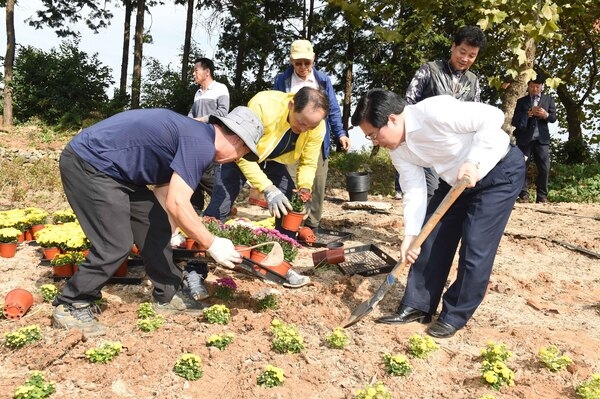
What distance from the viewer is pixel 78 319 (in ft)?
9.95

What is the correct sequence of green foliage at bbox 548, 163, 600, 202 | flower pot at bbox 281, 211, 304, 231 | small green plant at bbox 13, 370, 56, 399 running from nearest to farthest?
small green plant at bbox 13, 370, 56, 399 → flower pot at bbox 281, 211, 304, 231 → green foliage at bbox 548, 163, 600, 202

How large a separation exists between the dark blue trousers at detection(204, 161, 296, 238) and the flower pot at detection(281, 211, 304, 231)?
0.07 m

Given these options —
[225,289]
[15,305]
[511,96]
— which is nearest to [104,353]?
[15,305]

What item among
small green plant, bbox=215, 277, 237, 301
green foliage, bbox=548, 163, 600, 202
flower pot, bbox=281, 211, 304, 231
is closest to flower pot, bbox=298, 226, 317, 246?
flower pot, bbox=281, 211, 304, 231

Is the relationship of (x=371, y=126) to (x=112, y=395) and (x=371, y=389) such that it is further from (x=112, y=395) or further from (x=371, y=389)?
(x=112, y=395)

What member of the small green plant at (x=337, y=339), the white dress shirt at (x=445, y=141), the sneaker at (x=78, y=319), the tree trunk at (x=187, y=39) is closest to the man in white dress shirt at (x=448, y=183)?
the white dress shirt at (x=445, y=141)

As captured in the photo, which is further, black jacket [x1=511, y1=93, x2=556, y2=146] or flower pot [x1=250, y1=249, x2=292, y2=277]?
black jacket [x1=511, y1=93, x2=556, y2=146]

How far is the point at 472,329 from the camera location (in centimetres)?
325

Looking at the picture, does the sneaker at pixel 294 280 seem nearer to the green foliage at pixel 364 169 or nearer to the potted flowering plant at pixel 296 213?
the potted flowering plant at pixel 296 213

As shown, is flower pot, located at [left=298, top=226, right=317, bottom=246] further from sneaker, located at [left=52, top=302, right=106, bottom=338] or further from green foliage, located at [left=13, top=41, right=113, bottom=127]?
green foliage, located at [left=13, top=41, right=113, bottom=127]

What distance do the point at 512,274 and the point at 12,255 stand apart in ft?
15.0

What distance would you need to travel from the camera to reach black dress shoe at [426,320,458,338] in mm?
3104

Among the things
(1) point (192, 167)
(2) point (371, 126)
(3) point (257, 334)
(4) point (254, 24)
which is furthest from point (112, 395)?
(4) point (254, 24)

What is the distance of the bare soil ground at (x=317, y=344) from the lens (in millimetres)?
2553
